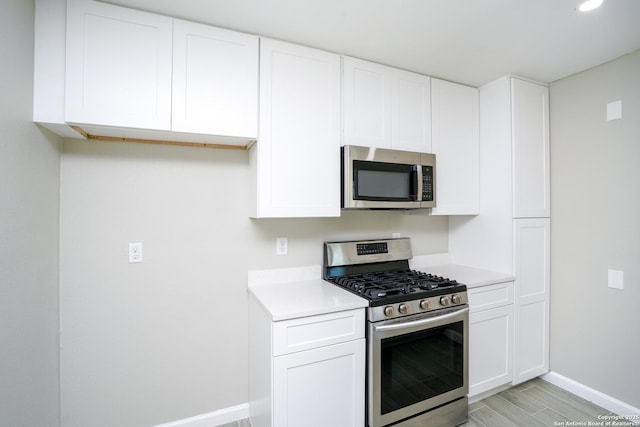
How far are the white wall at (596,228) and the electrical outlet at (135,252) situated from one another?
312cm

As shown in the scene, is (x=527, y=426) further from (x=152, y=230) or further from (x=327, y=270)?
(x=152, y=230)

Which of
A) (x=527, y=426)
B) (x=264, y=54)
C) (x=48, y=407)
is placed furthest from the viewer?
(x=527, y=426)

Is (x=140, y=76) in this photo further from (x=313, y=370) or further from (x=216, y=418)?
(x=216, y=418)

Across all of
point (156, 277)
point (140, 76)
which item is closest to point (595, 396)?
point (156, 277)

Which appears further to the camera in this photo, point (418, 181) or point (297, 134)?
point (418, 181)

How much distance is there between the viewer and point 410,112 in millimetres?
2248

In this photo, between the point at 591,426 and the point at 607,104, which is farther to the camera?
the point at 607,104

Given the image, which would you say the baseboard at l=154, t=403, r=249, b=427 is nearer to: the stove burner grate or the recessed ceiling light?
the stove burner grate

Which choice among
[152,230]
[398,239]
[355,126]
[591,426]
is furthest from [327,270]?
[591,426]

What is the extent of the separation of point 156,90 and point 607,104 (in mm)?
2996

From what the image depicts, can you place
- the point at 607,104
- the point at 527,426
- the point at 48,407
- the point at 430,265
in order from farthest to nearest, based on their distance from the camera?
the point at 430,265
the point at 607,104
the point at 527,426
the point at 48,407

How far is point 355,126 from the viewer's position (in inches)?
81.0

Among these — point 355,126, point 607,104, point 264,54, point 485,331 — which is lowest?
point 485,331

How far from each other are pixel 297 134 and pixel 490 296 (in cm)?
183
